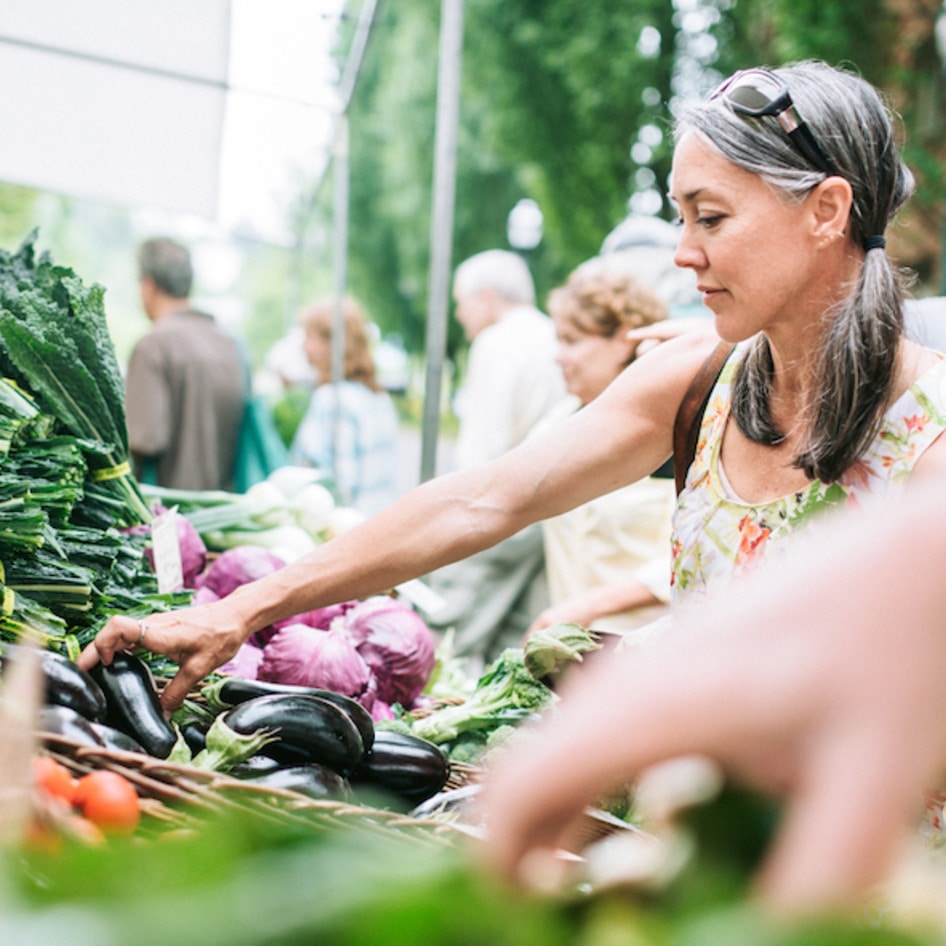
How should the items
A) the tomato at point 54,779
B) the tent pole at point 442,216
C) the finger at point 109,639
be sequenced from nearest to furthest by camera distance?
the tomato at point 54,779, the finger at point 109,639, the tent pole at point 442,216

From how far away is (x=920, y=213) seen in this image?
33.9 ft

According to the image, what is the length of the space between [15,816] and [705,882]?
0.46m

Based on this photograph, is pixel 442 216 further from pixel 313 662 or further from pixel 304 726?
pixel 304 726

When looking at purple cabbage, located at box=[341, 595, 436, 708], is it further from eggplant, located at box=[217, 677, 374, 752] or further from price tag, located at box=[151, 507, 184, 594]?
eggplant, located at box=[217, 677, 374, 752]

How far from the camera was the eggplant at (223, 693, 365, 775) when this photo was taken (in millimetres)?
1679

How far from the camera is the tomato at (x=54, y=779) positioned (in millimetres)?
1142

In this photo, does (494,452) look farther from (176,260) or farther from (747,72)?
(747,72)

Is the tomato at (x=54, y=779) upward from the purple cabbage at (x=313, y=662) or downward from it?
upward

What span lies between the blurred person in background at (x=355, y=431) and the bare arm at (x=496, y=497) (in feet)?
13.7

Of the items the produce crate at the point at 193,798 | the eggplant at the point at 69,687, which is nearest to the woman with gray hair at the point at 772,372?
the eggplant at the point at 69,687

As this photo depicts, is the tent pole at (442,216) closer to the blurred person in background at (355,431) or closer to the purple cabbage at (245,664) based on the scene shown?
the purple cabbage at (245,664)

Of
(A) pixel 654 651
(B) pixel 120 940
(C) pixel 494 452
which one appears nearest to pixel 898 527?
(A) pixel 654 651

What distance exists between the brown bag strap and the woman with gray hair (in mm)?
31

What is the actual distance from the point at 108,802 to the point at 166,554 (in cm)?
139
